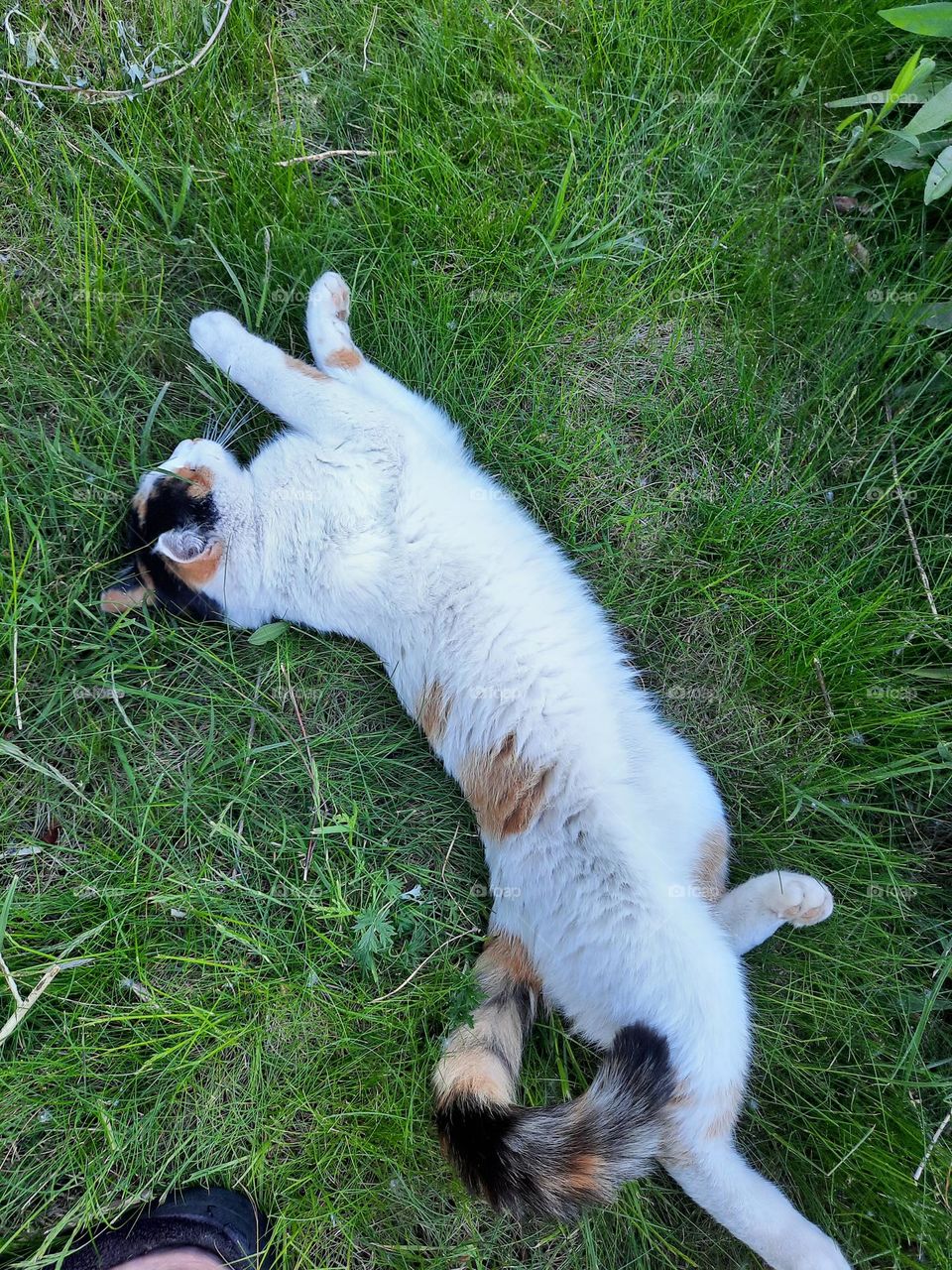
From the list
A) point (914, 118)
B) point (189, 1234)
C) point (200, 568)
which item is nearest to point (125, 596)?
point (200, 568)

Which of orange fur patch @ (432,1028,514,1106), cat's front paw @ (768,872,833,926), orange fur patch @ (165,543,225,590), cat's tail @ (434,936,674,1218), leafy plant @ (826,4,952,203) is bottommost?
orange fur patch @ (432,1028,514,1106)

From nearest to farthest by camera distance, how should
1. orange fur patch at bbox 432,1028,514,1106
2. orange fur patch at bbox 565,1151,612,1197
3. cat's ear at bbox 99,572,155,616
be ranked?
orange fur patch at bbox 565,1151,612,1197 < orange fur patch at bbox 432,1028,514,1106 < cat's ear at bbox 99,572,155,616

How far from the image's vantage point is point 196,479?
2.32m

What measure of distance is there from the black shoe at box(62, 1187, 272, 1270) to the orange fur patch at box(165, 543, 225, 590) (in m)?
1.79

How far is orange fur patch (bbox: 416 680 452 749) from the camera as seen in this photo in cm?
216

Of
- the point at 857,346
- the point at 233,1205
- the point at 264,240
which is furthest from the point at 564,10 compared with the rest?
the point at 233,1205

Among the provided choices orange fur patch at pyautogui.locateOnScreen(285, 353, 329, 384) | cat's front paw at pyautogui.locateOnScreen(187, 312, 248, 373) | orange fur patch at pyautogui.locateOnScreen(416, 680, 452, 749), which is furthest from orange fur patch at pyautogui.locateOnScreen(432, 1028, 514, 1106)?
cat's front paw at pyautogui.locateOnScreen(187, 312, 248, 373)

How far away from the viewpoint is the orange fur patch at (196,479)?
231cm

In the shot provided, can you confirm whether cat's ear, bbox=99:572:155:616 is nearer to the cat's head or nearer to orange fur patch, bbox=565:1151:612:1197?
the cat's head

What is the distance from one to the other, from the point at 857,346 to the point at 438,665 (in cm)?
175

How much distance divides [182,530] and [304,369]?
0.63 meters

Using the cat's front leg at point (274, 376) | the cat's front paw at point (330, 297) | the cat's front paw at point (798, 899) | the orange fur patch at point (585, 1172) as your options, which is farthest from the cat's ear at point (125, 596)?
the cat's front paw at point (798, 899)

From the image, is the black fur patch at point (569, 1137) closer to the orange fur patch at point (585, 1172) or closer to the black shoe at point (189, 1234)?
the orange fur patch at point (585, 1172)

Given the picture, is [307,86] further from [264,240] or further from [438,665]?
[438,665]
